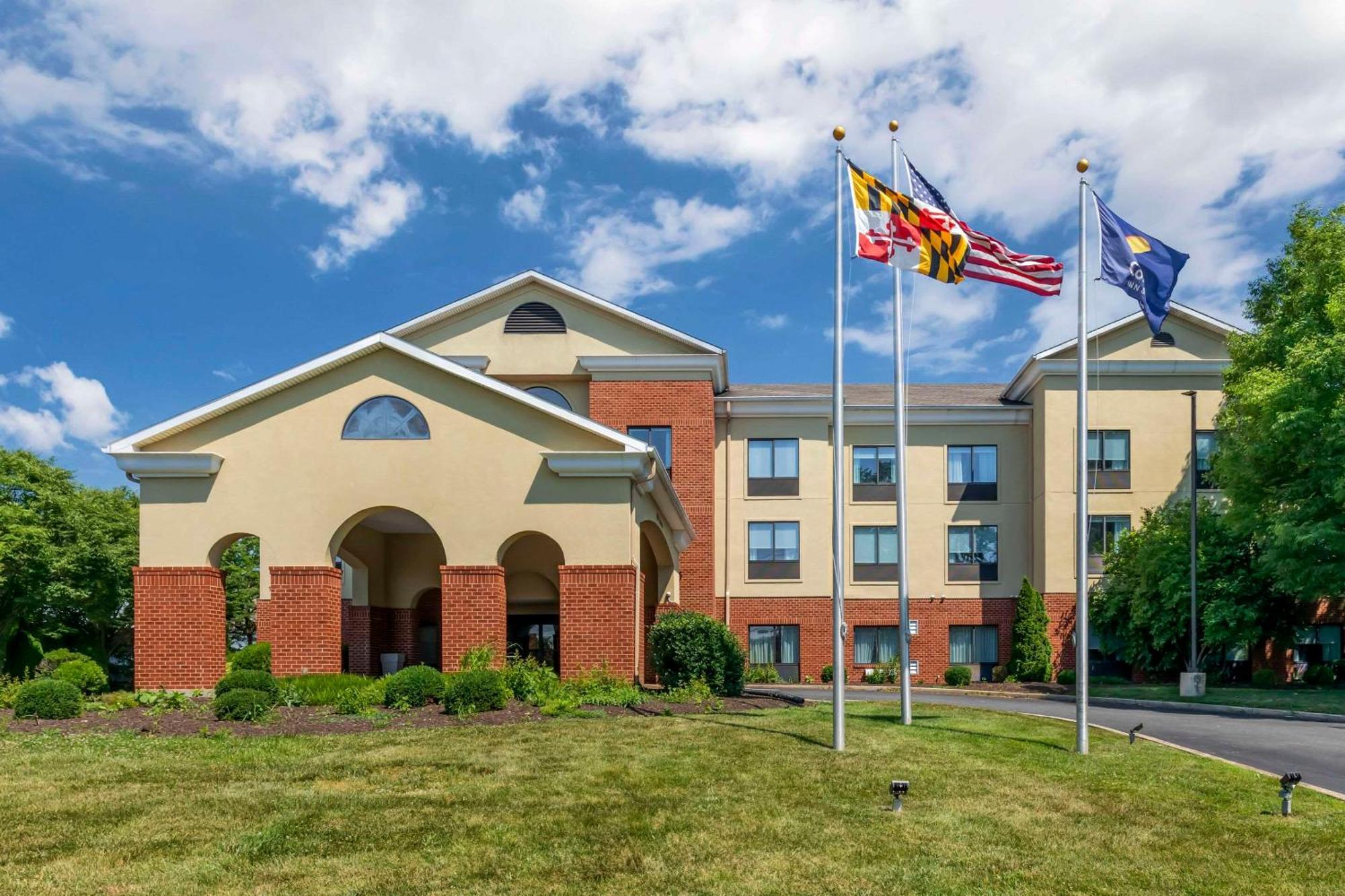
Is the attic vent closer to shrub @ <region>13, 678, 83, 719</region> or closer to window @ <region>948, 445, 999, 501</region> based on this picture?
window @ <region>948, 445, 999, 501</region>

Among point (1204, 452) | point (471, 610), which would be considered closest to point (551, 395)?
point (471, 610)

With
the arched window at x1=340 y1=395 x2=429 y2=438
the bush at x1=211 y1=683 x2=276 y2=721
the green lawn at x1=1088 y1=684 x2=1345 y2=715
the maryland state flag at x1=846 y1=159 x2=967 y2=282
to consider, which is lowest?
the green lawn at x1=1088 y1=684 x2=1345 y2=715

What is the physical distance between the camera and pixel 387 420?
2106 cm

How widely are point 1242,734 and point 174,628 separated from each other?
19551 mm

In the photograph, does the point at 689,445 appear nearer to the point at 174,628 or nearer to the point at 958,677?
the point at 958,677

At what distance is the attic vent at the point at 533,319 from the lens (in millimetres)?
35750

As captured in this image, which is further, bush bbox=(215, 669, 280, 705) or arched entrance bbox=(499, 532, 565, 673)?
arched entrance bbox=(499, 532, 565, 673)

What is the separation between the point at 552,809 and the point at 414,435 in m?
11.8

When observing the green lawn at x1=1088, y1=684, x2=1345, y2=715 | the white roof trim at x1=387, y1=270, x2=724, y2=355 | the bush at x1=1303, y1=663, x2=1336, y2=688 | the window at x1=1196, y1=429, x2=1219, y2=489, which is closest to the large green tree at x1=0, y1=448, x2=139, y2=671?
the white roof trim at x1=387, y1=270, x2=724, y2=355

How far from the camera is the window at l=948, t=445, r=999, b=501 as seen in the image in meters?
38.8

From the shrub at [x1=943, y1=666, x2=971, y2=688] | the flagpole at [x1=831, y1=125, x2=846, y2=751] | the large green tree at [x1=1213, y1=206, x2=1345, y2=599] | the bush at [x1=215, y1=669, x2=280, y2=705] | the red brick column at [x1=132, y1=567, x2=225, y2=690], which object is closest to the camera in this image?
the flagpole at [x1=831, y1=125, x2=846, y2=751]

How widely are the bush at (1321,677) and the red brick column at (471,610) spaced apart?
26.8 metres

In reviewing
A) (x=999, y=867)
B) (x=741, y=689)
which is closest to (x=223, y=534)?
(x=741, y=689)

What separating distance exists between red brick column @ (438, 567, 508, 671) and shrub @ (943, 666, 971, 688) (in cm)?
2047
